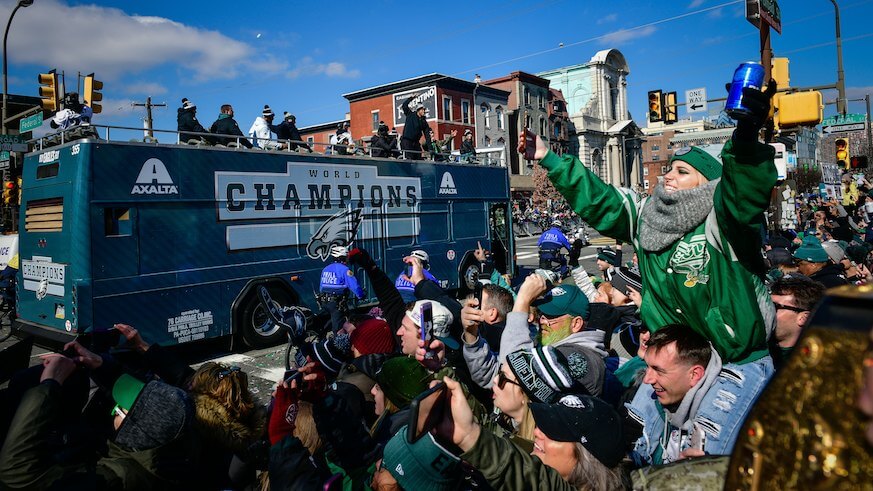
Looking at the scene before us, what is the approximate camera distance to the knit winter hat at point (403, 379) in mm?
3154

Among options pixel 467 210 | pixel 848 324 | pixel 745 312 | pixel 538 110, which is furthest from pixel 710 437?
pixel 538 110

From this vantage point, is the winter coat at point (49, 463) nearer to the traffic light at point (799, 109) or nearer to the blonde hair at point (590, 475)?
the blonde hair at point (590, 475)

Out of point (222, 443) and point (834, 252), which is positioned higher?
point (834, 252)

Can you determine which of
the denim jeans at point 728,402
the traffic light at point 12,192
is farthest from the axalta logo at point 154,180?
the traffic light at point 12,192

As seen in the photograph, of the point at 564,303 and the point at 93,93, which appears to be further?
the point at 93,93

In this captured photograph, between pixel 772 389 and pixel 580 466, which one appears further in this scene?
pixel 580 466

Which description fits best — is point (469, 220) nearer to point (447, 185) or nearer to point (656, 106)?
point (447, 185)

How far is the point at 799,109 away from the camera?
8719 mm

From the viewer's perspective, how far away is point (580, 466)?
217cm

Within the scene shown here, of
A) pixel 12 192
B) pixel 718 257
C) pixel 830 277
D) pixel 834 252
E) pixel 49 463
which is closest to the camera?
pixel 49 463

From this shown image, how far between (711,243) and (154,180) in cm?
809

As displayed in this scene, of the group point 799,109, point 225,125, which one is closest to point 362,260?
point 799,109

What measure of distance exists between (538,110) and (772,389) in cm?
6005

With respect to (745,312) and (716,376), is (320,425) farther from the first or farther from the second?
(745,312)
